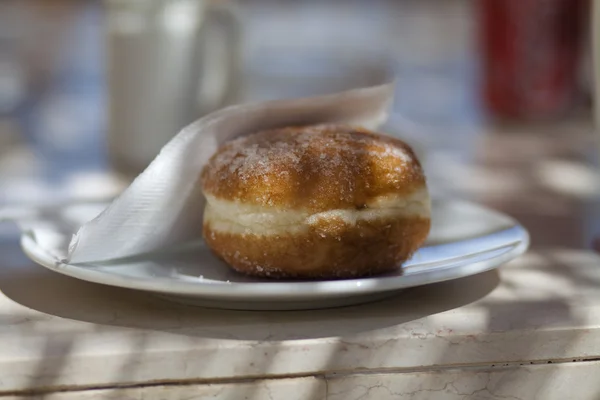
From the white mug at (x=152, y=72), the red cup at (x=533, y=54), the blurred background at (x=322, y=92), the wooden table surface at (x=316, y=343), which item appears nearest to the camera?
the wooden table surface at (x=316, y=343)

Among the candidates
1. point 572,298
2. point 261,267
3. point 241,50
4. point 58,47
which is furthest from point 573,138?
point 58,47

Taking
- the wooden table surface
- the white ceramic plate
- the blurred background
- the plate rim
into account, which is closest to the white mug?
the blurred background

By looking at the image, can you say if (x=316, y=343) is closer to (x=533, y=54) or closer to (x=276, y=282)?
(x=276, y=282)

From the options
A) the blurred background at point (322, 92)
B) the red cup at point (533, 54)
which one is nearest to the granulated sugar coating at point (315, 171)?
the blurred background at point (322, 92)

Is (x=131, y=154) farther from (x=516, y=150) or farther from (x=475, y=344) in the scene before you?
(x=475, y=344)

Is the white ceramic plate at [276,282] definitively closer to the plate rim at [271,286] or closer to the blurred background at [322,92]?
the plate rim at [271,286]

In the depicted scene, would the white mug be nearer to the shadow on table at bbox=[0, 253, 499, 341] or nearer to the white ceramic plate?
the white ceramic plate
